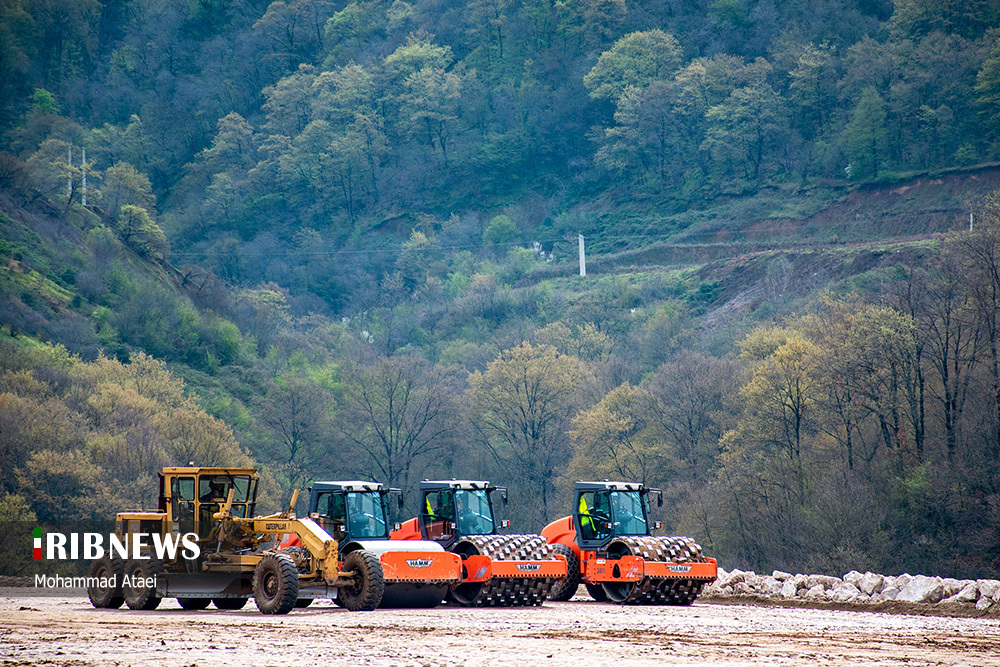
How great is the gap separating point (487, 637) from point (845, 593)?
11.9 meters

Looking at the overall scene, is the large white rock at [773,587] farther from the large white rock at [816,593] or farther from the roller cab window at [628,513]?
the roller cab window at [628,513]

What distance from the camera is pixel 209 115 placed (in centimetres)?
16288

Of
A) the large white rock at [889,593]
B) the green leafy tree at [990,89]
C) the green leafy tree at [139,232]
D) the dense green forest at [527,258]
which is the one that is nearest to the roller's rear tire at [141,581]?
the large white rock at [889,593]

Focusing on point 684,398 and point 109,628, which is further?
point 684,398

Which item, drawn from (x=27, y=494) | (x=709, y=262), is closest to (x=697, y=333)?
(x=709, y=262)

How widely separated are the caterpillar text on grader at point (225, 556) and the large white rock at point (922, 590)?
11.5 m

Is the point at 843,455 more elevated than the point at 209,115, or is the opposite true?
the point at 209,115

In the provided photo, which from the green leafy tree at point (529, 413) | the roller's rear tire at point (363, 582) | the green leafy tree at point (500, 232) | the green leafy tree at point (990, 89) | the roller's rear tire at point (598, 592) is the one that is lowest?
the roller's rear tire at point (598, 592)

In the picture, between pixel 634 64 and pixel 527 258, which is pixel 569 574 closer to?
pixel 527 258

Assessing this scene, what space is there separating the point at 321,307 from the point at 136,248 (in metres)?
37.7

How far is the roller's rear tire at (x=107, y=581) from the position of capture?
2336 centimetres

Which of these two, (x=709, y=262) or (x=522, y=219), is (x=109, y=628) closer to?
(x=709, y=262)

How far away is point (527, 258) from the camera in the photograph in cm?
11819

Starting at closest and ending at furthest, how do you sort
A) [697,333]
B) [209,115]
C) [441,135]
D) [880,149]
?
1. [697,333]
2. [880,149]
3. [441,135]
4. [209,115]
